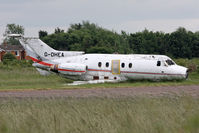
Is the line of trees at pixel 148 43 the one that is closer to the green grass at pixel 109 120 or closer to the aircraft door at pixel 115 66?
the aircraft door at pixel 115 66

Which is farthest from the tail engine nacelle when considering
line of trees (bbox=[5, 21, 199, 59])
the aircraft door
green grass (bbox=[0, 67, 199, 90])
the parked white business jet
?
line of trees (bbox=[5, 21, 199, 59])

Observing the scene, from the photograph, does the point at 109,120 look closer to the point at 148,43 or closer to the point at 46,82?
the point at 46,82

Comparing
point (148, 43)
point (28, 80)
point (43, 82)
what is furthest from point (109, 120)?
point (148, 43)

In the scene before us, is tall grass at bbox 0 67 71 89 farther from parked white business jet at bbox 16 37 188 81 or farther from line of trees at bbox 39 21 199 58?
line of trees at bbox 39 21 199 58

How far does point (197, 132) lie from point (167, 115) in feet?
7.21

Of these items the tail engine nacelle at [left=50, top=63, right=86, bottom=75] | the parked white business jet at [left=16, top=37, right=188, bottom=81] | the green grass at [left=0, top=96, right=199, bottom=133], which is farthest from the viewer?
the tail engine nacelle at [left=50, top=63, right=86, bottom=75]

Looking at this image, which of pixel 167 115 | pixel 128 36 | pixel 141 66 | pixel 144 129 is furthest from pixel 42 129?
pixel 128 36

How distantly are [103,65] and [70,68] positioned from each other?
254 centimetres

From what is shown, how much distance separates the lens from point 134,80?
32.8 metres

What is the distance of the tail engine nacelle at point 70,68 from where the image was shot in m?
33.0

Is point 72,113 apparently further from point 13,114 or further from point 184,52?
point 184,52

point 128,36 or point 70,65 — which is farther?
point 128,36

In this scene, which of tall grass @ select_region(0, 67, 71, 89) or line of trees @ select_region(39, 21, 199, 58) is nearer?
tall grass @ select_region(0, 67, 71, 89)

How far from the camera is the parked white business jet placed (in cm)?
3147
